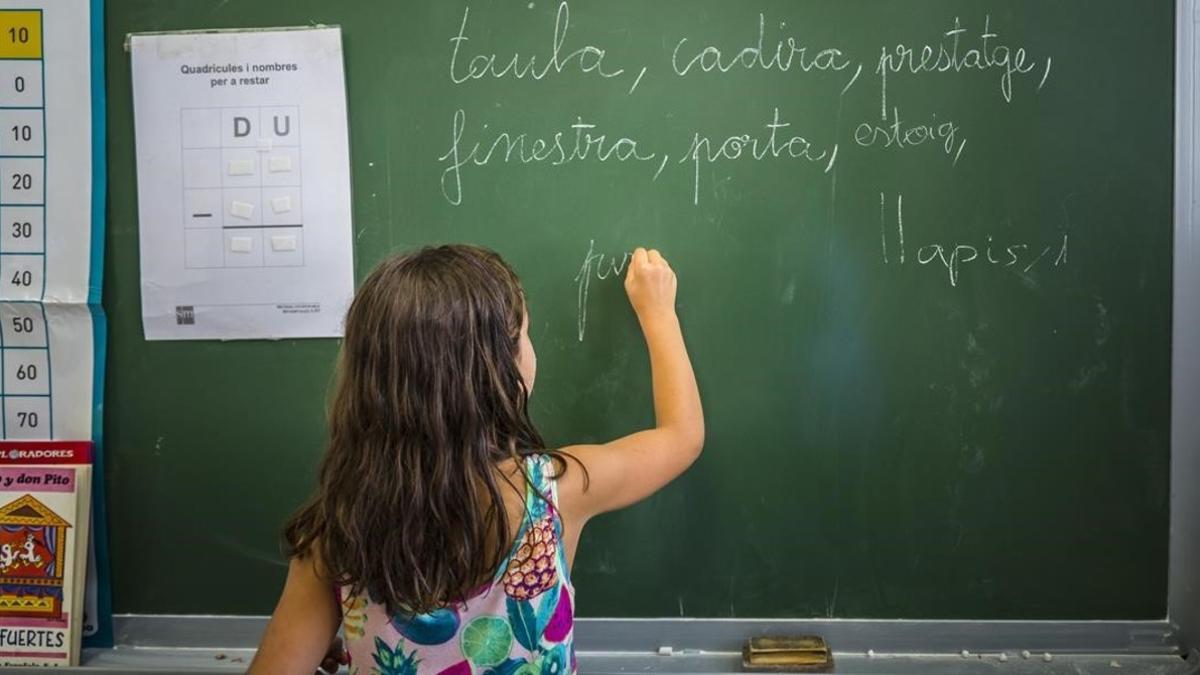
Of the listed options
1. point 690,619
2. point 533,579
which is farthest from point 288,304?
point 690,619

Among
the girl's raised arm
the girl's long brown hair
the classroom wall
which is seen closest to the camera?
the girl's long brown hair

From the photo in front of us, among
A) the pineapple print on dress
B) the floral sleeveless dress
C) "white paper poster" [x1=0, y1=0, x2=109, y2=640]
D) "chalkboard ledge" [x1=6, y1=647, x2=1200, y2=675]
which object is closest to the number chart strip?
"white paper poster" [x1=0, y1=0, x2=109, y2=640]

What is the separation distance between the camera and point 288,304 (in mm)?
1509

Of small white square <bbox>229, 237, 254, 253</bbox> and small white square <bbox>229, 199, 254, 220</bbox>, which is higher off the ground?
small white square <bbox>229, 199, 254, 220</bbox>

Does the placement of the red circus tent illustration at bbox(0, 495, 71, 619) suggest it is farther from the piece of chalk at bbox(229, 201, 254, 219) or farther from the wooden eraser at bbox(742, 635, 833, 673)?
the wooden eraser at bbox(742, 635, 833, 673)

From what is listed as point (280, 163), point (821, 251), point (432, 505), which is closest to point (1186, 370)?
point (821, 251)

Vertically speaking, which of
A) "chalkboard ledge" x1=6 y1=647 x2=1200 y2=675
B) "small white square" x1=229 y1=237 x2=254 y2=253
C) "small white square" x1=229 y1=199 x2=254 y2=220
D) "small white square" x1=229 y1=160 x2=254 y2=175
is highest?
"small white square" x1=229 y1=160 x2=254 y2=175

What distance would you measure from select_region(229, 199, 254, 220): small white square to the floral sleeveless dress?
704 millimetres

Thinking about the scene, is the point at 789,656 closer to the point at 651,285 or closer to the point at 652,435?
the point at 652,435

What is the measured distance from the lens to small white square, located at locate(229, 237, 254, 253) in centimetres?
150

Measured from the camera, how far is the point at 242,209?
149cm

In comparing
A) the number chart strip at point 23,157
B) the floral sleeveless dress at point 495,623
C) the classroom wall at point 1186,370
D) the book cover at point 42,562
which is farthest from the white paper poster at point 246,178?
the classroom wall at point 1186,370

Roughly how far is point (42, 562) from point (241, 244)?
0.61m

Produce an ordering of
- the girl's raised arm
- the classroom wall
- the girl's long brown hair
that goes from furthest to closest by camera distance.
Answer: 1. the classroom wall
2. the girl's raised arm
3. the girl's long brown hair
